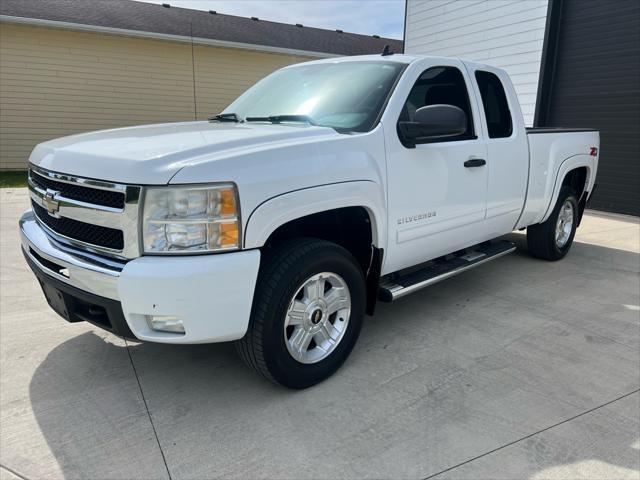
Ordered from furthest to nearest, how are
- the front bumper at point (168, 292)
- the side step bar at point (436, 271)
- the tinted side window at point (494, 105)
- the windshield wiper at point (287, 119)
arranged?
the tinted side window at point (494, 105) < the side step bar at point (436, 271) < the windshield wiper at point (287, 119) < the front bumper at point (168, 292)

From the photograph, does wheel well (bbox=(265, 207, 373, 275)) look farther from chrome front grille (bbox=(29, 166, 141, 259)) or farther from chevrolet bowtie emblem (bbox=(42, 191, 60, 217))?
chevrolet bowtie emblem (bbox=(42, 191, 60, 217))

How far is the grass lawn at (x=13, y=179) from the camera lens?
1124 cm

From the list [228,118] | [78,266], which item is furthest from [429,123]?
→ [78,266]

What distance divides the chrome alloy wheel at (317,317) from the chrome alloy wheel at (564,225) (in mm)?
3761

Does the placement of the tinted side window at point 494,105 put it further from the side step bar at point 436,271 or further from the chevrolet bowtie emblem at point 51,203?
the chevrolet bowtie emblem at point 51,203

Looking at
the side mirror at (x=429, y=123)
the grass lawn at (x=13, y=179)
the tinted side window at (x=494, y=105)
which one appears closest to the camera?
the side mirror at (x=429, y=123)

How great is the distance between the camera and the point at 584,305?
4461mm

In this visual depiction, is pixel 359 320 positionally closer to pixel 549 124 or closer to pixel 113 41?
pixel 549 124

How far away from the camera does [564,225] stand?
19.5ft

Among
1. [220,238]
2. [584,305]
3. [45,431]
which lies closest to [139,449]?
[45,431]

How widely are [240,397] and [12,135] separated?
44.7 feet

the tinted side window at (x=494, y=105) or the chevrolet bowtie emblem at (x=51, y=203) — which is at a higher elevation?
the tinted side window at (x=494, y=105)

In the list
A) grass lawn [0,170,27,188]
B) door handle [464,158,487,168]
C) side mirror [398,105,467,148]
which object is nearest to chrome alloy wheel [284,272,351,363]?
side mirror [398,105,467,148]

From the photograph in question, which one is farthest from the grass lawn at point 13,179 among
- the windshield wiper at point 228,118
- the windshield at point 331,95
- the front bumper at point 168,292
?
the front bumper at point 168,292
